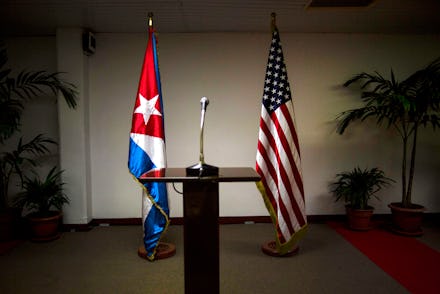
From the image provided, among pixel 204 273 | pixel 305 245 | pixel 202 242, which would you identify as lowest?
pixel 305 245

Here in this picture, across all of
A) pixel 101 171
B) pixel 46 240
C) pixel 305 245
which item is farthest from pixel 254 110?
pixel 46 240

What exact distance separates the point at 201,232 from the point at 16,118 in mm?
3144

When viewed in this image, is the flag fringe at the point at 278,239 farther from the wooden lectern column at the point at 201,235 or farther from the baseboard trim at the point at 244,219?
the wooden lectern column at the point at 201,235

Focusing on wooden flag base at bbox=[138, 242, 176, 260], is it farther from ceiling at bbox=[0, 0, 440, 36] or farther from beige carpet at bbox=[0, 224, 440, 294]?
ceiling at bbox=[0, 0, 440, 36]

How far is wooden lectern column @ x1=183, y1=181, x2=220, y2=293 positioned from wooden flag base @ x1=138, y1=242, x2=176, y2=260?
4.09 ft

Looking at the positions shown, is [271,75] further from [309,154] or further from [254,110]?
[309,154]

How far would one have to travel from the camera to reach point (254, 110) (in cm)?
404

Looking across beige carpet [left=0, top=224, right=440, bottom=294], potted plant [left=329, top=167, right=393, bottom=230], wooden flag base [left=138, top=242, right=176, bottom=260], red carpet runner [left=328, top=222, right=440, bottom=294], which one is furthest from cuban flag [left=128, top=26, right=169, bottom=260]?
potted plant [left=329, top=167, right=393, bottom=230]

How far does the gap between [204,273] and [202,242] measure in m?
0.18

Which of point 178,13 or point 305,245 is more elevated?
point 178,13

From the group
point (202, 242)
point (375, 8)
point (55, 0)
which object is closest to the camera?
point (202, 242)

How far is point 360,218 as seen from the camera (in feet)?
12.1

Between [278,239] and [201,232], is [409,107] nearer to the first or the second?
[278,239]

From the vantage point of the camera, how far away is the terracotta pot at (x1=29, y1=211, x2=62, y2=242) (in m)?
3.40
